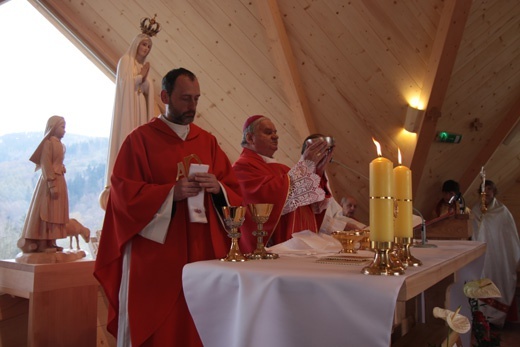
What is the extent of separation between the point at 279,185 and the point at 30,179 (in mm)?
3622

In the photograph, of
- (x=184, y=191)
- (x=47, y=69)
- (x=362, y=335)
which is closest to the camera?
(x=362, y=335)

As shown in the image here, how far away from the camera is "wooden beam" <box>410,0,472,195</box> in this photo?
379 cm

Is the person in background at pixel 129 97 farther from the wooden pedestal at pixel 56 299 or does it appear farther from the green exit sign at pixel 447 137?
the green exit sign at pixel 447 137

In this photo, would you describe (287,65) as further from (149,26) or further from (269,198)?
(269,198)

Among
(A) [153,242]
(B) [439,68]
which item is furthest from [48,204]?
(B) [439,68]

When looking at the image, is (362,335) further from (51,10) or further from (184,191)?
(51,10)

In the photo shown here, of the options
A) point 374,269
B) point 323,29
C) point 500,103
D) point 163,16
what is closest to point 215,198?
point 374,269

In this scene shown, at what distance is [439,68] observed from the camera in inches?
163

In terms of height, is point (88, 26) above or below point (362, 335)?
above

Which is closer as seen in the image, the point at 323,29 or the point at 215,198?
the point at 215,198

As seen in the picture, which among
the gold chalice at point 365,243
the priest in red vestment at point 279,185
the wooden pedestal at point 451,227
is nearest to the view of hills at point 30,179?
the priest in red vestment at point 279,185

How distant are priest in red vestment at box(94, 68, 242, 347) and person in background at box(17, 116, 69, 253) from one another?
35.5 inches

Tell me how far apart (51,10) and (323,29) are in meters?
2.94

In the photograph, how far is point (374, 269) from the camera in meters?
1.27
